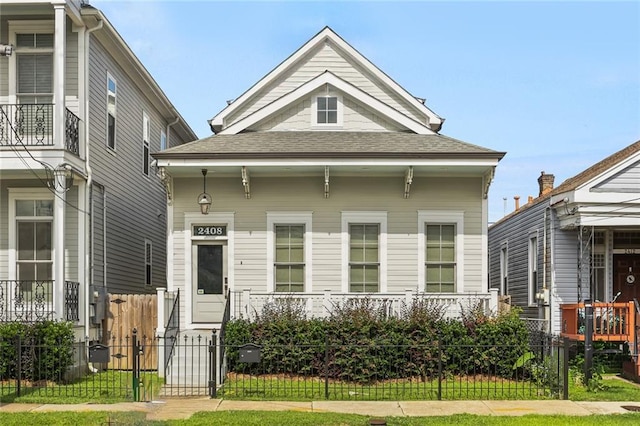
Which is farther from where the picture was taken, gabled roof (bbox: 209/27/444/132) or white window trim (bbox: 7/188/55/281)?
gabled roof (bbox: 209/27/444/132)

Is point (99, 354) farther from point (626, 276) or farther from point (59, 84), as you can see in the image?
point (626, 276)

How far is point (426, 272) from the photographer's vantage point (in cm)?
1723

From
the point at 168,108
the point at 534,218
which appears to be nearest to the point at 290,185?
the point at 534,218

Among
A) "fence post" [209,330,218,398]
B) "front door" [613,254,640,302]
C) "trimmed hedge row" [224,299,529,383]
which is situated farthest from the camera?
"front door" [613,254,640,302]

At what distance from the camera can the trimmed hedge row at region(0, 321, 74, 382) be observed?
1384 cm

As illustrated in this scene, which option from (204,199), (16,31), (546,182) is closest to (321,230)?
(204,199)

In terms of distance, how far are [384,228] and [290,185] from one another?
7.99 feet

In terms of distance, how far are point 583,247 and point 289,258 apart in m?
7.23

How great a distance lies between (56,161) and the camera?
15.1 metres

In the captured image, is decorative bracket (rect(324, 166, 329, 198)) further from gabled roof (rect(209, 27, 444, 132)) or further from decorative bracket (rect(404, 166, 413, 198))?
gabled roof (rect(209, 27, 444, 132))

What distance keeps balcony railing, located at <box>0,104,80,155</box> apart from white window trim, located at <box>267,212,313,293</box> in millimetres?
4642

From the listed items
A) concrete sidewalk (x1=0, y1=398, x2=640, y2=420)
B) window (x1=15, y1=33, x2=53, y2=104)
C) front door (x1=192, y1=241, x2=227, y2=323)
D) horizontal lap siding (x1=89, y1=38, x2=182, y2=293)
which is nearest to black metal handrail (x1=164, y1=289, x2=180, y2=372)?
front door (x1=192, y1=241, x2=227, y2=323)

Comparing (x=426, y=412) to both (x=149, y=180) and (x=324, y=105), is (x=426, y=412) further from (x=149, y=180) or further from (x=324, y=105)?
(x=149, y=180)

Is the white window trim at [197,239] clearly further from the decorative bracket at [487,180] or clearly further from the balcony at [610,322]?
the balcony at [610,322]
